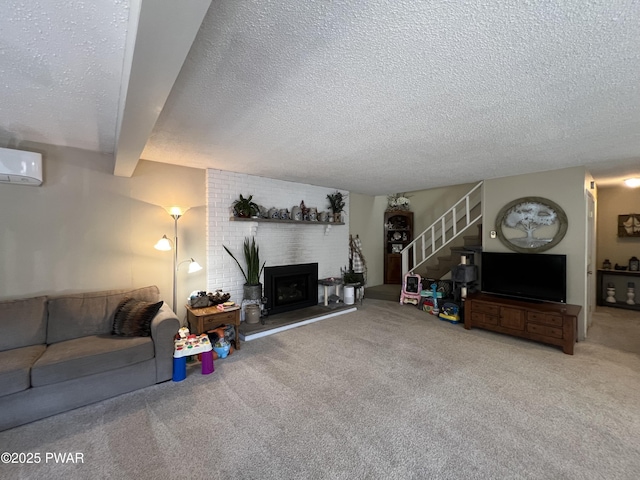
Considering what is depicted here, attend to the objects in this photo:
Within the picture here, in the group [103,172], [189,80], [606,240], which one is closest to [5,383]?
[103,172]

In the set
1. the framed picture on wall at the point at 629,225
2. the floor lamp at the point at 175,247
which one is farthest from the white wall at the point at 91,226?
the framed picture on wall at the point at 629,225

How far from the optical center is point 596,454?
173cm

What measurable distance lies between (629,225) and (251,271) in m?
7.08

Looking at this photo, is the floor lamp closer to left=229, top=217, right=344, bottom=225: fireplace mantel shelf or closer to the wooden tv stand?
left=229, top=217, right=344, bottom=225: fireplace mantel shelf

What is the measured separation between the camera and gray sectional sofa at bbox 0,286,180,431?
6.72ft

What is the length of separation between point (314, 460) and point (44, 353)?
2.46 metres

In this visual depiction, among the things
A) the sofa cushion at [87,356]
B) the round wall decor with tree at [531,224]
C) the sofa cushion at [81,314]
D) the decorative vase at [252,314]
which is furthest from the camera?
the decorative vase at [252,314]

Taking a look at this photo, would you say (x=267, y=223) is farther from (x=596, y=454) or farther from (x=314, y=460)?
(x=596, y=454)

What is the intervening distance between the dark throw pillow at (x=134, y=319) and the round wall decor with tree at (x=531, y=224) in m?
5.00

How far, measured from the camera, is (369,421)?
2045mm

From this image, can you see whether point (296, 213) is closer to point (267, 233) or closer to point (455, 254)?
point (267, 233)

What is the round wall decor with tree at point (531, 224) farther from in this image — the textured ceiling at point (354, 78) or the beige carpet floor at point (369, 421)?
the beige carpet floor at point (369, 421)

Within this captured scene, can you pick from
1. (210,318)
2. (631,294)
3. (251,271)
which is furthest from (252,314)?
(631,294)

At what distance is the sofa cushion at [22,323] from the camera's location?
2377mm
